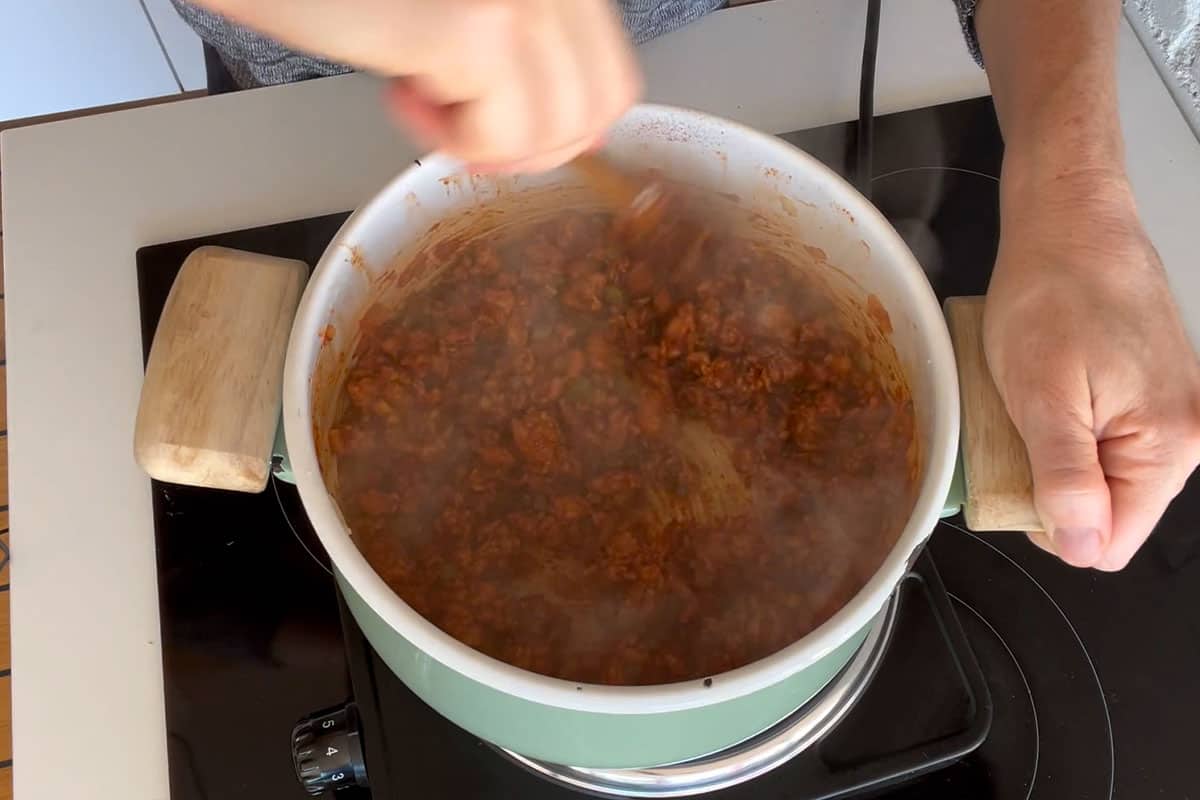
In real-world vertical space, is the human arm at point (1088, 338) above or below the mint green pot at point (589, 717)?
above

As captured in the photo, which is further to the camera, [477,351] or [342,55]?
[477,351]

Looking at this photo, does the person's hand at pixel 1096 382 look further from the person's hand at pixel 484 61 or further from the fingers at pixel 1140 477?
the person's hand at pixel 484 61

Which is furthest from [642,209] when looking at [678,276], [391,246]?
[391,246]

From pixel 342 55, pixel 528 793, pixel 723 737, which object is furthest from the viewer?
pixel 528 793

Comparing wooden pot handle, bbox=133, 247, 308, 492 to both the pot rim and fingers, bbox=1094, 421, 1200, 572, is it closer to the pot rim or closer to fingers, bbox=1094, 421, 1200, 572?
the pot rim

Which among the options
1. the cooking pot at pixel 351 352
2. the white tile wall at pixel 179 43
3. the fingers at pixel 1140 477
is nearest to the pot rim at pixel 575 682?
the cooking pot at pixel 351 352

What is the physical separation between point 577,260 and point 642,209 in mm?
59

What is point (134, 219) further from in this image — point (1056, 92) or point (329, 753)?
point (1056, 92)

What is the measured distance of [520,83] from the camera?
40 centimetres

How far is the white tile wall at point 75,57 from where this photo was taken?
123 cm

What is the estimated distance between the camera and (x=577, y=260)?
27.2 inches

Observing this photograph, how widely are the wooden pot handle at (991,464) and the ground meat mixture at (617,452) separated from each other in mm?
72

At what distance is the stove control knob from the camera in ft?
1.92

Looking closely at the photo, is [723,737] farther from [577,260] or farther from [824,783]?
[577,260]
